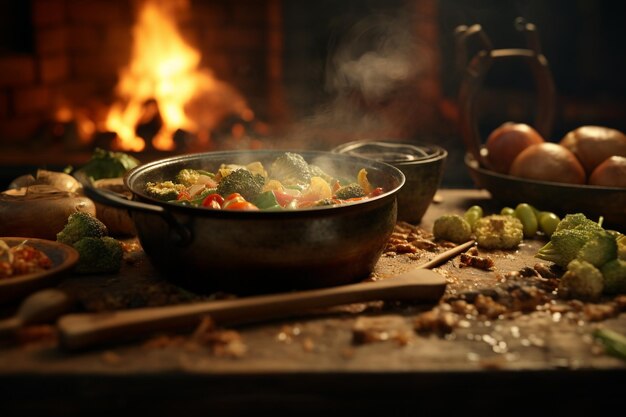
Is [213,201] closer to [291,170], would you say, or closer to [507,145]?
[291,170]

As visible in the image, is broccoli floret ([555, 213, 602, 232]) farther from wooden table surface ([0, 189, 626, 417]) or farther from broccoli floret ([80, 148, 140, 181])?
broccoli floret ([80, 148, 140, 181])

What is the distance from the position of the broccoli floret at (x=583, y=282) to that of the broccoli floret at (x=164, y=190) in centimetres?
156

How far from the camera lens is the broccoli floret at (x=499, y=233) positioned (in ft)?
9.51

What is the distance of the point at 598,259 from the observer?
239 centimetres

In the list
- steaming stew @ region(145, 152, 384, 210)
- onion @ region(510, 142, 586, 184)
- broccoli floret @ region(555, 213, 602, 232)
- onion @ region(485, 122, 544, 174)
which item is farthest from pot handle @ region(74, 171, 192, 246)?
onion @ region(485, 122, 544, 174)

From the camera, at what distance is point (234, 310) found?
200cm

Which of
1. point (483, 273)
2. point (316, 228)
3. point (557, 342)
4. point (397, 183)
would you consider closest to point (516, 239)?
point (483, 273)

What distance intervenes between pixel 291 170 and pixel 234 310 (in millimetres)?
945

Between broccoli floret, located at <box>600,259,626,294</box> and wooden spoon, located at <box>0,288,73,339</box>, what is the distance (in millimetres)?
1919

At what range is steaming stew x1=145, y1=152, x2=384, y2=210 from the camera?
97.2 inches

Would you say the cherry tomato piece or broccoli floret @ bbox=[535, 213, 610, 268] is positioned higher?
the cherry tomato piece

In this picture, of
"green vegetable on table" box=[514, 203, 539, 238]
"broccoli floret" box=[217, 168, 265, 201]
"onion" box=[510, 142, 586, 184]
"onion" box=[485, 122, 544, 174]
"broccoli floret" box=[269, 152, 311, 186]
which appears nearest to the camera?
"broccoli floret" box=[217, 168, 265, 201]

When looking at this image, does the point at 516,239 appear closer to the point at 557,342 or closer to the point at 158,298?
the point at 557,342

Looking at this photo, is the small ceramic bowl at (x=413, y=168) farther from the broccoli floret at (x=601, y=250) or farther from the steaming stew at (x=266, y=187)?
the broccoli floret at (x=601, y=250)
